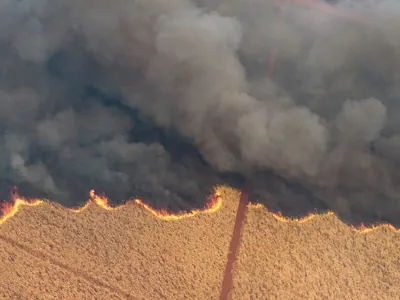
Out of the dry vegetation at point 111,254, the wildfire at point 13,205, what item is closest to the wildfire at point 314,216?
the dry vegetation at point 111,254

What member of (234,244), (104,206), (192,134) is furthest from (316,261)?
(104,206)

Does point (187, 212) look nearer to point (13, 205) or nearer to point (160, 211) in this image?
point (160, 211)

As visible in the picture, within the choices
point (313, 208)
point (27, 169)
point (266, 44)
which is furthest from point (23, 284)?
point (266, 44)

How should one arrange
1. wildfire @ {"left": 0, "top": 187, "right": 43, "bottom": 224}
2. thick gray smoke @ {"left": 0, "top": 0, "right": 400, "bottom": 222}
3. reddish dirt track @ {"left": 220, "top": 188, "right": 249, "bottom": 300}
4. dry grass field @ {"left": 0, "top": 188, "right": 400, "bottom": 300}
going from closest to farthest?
1. thick gray smoke @ {"left": 0, "top": 0, "right": 400, "bottom": 222}
2. dry grass field @ {"left": 0, "top": 188, "right": 400, "bottom": 300}
3. reddish dirt track @ {"left": 220, "top": 188, "right": 249, "bottom": 300}
4. wildfire @ {"left": 0, "top": 187, "right": 43, "bottom": 224}

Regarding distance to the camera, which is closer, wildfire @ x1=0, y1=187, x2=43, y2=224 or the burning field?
the burning field

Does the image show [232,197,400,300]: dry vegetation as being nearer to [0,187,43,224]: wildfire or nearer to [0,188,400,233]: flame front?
[0,188,400,233]: flame front

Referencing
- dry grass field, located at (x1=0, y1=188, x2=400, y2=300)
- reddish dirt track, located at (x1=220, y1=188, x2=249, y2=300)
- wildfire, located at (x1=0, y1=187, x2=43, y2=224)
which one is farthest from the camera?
wildfire, located at (x1=0, y1=187, x2=43, y2=224)

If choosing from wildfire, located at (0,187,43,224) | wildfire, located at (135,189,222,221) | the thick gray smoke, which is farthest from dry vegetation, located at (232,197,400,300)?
wildfire, located at (0,187,43,224)

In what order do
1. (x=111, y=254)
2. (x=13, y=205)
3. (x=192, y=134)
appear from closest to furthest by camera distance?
(x=192, y=134) → (x=111, y=254) → (x=13, y=205)
